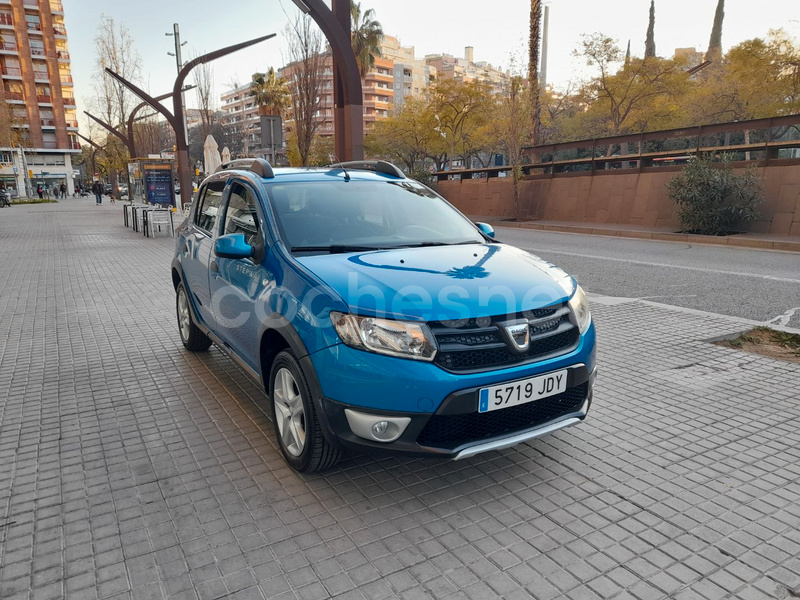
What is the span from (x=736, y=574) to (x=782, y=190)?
14.9m

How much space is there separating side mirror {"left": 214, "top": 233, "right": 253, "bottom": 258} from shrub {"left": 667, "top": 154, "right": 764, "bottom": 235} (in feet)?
46.3

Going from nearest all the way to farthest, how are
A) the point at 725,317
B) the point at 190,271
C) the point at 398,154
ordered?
the point at 190,271 < the point at 725,317 < the point at 398,154

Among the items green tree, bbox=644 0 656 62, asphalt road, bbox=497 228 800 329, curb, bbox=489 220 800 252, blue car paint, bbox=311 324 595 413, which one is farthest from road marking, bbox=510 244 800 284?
green tree, bbox=644 0 656 62

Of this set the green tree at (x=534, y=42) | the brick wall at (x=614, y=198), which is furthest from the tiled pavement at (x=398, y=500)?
the green tree at (x=534, y=42)

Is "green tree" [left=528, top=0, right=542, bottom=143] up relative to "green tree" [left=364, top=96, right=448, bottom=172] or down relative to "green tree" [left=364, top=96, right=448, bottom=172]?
up

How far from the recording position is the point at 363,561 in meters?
2.43

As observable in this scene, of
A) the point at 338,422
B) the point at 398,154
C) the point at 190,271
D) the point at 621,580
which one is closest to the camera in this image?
the point at 621,580

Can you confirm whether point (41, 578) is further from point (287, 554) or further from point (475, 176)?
point (475, 176)

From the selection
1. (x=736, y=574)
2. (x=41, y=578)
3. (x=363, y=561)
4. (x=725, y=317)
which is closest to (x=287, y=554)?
(x=363, y=561)

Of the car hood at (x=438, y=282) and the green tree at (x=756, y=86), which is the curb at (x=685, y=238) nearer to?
the car hood at (x=438, y=282)

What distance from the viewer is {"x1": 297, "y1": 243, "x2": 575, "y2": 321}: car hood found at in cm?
271

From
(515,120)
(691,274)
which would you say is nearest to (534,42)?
(515,120)

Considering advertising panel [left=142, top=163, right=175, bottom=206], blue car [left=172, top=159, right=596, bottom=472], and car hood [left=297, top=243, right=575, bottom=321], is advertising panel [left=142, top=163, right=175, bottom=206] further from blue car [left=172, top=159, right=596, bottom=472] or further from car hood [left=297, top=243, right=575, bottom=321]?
car hood [left=297, top=243, right=575, bottom=321]

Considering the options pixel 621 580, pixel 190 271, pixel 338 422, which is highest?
pixel 190 271
